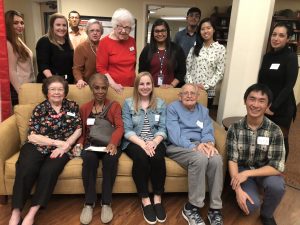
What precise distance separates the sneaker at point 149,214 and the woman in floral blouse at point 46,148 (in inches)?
29.1

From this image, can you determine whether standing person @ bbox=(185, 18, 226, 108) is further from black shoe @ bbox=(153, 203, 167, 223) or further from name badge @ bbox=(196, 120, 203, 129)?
black shoe @ bbox=(153, 203, 167, 223)

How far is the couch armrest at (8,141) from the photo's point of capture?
199 centimetres

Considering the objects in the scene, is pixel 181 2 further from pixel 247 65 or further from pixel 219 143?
pixel 219 143

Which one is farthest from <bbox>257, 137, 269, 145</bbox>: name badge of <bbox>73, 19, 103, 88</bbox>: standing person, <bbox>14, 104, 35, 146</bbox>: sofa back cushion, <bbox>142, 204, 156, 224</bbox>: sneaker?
<bbox>14, 104, 35, 146</bbox>: sofa back cushion

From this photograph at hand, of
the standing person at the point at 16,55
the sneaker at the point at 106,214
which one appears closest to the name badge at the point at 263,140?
the sneaker at the point at 106,214

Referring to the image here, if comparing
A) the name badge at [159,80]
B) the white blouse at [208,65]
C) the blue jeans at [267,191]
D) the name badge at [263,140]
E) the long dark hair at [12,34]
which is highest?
the long dark hair at [12,34]

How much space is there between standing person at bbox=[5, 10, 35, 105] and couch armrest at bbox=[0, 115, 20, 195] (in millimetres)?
609

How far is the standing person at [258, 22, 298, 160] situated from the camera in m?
2.30

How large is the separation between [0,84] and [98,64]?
2.93ft

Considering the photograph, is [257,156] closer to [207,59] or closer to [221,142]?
[221,142]

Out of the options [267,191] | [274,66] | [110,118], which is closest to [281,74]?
[274,66]

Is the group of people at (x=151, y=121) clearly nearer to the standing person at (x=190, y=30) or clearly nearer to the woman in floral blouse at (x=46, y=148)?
the woman in floral blouse at (x=46, y=148)

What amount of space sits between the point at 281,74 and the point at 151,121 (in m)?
1.27

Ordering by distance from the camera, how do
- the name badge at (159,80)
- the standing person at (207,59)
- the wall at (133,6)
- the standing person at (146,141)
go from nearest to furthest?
the standing person at (146,141)
the standing person at (207,59)
the name badge at (159,80)
the wall at (133,6)
